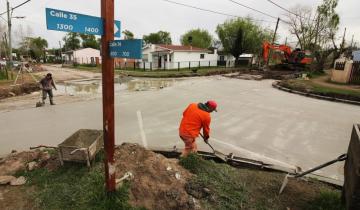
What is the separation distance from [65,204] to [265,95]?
1319 cm

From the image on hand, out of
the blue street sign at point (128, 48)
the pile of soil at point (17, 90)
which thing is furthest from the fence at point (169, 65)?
the blue street sign at point (128, 48)

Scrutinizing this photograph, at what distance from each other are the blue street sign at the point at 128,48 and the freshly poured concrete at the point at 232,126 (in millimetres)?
3858

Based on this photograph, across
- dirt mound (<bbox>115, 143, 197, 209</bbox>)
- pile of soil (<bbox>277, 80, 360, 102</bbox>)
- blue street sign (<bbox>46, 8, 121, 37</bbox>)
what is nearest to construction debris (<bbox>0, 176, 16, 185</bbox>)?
dirt mound (<bbox>115, 143, 197, 209</bbox>)

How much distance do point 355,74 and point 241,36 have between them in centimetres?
2144

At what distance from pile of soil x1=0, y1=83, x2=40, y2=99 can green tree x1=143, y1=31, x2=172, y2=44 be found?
191 feet

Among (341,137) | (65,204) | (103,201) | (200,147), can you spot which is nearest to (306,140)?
(341,137)

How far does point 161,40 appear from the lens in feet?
251

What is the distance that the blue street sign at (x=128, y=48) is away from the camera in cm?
285

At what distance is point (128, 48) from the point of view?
9.54ft

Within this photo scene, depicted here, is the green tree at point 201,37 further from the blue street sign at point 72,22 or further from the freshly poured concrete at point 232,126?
the blue street sign at point 72,22

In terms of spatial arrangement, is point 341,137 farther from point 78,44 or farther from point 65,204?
point 78,44

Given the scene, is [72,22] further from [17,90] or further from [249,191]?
[17,90]

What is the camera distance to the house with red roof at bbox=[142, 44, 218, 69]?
34.3 metres

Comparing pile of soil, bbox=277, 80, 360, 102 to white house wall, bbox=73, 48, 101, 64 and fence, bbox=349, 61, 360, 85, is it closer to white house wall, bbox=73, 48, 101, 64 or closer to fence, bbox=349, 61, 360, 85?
fence, bbox=349, 61, 360, 85
